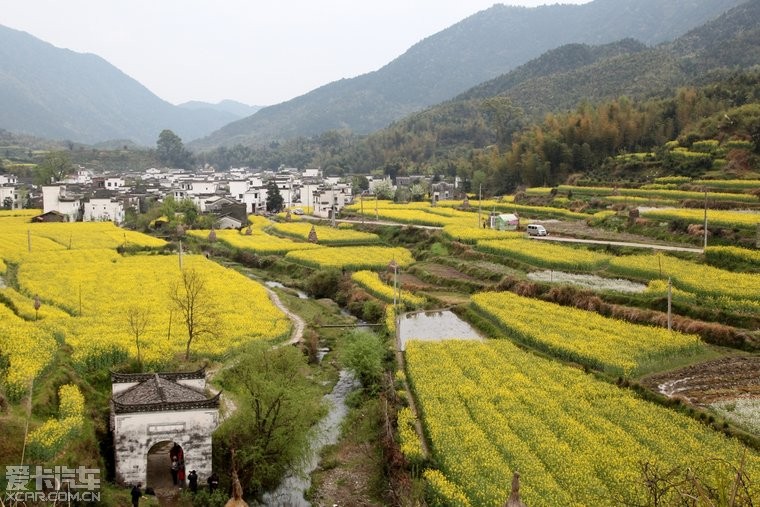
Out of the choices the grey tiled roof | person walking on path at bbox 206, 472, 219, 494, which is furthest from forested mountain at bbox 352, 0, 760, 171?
person walking on path at bbox 206, 472, 219, 494

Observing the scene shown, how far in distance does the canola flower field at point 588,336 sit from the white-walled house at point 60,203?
2125 inches

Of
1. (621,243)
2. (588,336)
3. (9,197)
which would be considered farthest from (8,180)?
(588,336)

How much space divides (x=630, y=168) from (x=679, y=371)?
37.9m

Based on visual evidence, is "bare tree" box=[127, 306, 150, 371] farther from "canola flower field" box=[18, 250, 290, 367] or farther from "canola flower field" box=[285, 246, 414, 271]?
"canola flower field" box=[285, 246, 414, 271]

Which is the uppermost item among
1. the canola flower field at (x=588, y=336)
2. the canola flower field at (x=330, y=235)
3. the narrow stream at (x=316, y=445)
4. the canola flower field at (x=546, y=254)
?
the canola flower field at (x=546, y=254)

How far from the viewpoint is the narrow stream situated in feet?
55.6

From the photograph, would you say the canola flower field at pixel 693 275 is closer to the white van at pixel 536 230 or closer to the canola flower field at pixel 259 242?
the white van at pixel 536 230

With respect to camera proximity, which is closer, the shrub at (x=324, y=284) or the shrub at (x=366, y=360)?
the shrub at (x=366, y=360)

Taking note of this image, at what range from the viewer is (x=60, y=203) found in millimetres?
70062

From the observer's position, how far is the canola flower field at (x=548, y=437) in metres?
13.6

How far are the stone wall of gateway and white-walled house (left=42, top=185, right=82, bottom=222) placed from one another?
5893 centimetres

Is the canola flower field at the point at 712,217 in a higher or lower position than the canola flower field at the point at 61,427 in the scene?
higher

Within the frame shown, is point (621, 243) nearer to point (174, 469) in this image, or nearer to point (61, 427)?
point (174, 469)

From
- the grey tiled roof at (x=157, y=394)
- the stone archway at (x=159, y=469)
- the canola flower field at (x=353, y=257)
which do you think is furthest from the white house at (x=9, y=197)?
the grey tiled roof at (x=157, y=394)
